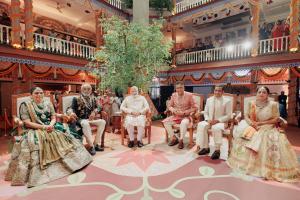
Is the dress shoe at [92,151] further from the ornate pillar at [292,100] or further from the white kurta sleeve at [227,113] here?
the ornate pillar at [292,100]

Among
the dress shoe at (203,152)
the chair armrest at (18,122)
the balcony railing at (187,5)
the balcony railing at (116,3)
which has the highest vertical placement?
the balcony railing at (187,5)

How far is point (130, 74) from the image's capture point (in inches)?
257

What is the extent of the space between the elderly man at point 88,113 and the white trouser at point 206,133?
181 cm

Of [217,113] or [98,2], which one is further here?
[98,2]

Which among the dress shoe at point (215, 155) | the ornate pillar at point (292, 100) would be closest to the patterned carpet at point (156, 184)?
the dress shoe at point (215, 155)

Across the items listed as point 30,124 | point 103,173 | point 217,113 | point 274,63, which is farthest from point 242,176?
point 274,63

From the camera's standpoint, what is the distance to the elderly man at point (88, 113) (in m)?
3.60

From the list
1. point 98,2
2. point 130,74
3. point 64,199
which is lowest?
point 64,199

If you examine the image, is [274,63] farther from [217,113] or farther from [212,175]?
[212,175]

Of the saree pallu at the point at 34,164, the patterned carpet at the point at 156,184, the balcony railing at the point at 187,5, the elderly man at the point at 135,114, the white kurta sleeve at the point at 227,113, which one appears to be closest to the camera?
the patterned carpet at the point at 156,184

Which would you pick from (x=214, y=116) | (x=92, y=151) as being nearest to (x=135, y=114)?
(x=92, y=151)

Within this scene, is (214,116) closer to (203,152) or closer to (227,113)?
(227,113)

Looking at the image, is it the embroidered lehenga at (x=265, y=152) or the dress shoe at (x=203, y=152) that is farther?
the dress shoe at (x=203, y=152)

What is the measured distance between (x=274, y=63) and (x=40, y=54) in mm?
8518
